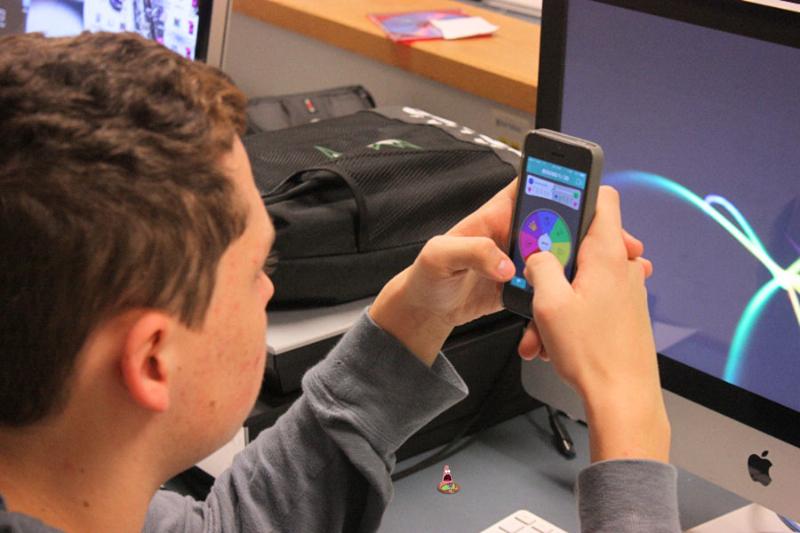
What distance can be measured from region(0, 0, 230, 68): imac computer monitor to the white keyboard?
Result: 2.78 ft

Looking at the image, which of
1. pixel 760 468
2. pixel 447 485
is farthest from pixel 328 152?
pixel 760 468

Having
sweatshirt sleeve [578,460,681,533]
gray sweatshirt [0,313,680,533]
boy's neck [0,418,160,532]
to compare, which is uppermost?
sweatshirt sleeve [578,460,681,533]

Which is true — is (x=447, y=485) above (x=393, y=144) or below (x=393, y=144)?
below

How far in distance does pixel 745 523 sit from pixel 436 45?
3.21 feet

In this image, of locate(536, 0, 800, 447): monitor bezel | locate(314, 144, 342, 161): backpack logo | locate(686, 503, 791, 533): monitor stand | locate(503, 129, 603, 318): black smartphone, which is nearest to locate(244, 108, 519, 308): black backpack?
locate(314, 144, 342, 161): backpack logo

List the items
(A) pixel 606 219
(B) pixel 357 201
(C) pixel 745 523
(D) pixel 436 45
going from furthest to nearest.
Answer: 1. (D) pixel 436 45
2. (B) pixel 357 201
3. (C) pixel 745 523
4. (A) pixel 606 219

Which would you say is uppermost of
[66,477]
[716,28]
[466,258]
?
[716,28]

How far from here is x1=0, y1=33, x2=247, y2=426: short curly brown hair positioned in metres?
0.68

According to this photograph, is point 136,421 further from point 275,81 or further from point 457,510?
point 275,81

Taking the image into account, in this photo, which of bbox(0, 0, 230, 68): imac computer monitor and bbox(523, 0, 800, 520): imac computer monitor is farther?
bbox(0, 0, 230, 68): imac computer monitor

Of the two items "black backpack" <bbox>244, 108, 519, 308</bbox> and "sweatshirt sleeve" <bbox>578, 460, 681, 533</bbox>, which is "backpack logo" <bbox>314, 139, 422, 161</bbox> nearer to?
"black backpack" <bbox>244, 108, 519, 308</bbox>

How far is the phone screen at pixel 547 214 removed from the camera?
919 millimetres

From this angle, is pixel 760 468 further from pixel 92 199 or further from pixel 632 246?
→ pixel 92 199

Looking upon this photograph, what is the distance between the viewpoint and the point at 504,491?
1236mm
